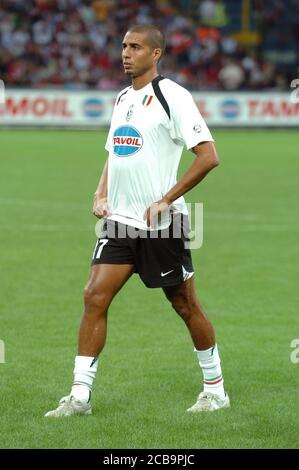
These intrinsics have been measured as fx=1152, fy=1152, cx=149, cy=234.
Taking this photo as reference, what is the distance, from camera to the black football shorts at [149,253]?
7047mm

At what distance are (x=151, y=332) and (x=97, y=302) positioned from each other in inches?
101

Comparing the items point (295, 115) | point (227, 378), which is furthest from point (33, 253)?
point (295, 115)

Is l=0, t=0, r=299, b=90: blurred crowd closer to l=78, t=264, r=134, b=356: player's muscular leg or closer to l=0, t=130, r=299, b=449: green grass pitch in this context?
l=0, t=130, r=299, b=449: green grass pitch

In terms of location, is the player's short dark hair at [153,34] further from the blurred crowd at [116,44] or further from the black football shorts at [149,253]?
the blurred crowd at [116,44]

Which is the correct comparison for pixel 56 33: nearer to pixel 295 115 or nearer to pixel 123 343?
pixel 295 115

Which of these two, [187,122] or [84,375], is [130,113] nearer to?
[187,122]

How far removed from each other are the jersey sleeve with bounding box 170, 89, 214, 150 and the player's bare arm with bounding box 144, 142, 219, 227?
6 cm

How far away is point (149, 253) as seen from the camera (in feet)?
23.1

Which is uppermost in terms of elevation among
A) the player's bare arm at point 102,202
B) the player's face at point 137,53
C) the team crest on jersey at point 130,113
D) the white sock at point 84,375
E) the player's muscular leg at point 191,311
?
the player's face at point 137,53

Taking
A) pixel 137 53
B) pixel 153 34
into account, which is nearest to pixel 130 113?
pixel 137 53

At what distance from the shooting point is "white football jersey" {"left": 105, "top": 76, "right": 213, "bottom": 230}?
6898 millimetres

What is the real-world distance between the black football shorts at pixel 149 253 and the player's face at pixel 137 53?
94cm

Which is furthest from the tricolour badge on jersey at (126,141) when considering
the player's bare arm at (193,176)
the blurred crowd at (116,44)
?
the blurred crowd at (116,44)

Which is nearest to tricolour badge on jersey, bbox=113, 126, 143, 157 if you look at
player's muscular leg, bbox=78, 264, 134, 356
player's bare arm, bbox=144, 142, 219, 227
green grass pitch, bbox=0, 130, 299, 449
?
player's bare arm, bbox=144, 142, 219, 227
